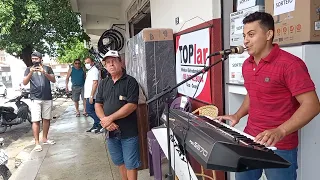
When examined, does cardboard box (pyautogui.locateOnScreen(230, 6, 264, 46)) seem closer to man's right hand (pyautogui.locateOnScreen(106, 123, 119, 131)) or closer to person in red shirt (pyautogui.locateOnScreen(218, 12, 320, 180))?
person in red shirt (pyautogui.locateOnScreen(218, 12, 320, 180))

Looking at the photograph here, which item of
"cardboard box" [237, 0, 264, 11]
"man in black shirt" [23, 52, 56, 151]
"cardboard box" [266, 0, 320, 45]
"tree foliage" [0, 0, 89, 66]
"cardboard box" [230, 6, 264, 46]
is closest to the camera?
"cardboard box" [266, 0, 320, 45]

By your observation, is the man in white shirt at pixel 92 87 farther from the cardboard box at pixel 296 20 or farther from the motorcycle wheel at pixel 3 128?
the cardboard box at pixel 296 20

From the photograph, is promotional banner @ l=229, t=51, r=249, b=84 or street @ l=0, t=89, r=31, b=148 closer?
promotional banner @ l=229, t=51, r=249, b=84

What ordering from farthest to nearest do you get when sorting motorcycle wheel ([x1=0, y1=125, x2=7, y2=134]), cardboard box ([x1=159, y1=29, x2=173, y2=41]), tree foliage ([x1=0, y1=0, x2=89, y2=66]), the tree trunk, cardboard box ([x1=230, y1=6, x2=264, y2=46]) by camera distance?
the tree trunk, tree foliage ([x1=0, y1=0, x2=89, y2=66]), motorcycle wheel ([x1=0, y1=125, x2=7, y2=134]), cardboard box ([x1=159, y1=29, x2=173, y2=41]), cardboard box ([x1=230, y1=6, x2=264, y2=46])

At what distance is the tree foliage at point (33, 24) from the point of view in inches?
335

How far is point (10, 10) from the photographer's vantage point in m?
8.27

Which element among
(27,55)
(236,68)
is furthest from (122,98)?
(27,55)

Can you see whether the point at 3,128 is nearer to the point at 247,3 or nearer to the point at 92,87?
the point at 92,87

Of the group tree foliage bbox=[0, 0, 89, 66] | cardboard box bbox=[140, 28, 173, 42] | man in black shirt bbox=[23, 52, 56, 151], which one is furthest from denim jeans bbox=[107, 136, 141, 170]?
tree foliage bbox=[0, 0, 89, 66]

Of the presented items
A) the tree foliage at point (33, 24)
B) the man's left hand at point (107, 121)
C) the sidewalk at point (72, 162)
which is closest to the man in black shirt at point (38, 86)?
the sidewalk at point (72, 162)

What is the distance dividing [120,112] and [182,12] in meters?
1.68

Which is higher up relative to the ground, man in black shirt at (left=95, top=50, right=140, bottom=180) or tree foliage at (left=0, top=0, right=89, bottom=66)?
tree foliage at (left=0, top=0, right=89, bottom=66)

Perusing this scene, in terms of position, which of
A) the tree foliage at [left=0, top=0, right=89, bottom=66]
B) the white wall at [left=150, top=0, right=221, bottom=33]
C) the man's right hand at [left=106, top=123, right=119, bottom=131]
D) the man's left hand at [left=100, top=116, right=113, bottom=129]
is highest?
the tree foliage at [left=0, top=0, right=89, bottom=66]

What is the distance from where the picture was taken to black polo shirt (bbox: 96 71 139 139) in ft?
8.94
